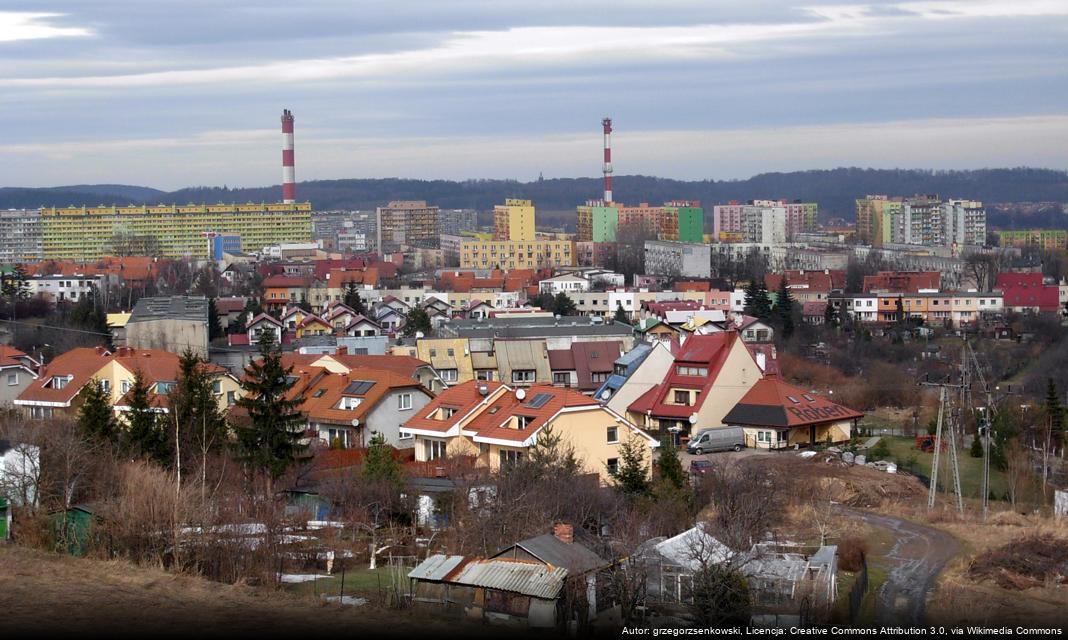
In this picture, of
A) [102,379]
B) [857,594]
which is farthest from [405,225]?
[857,594]

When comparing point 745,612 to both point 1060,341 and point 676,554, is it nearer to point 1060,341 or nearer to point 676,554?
point 676,554

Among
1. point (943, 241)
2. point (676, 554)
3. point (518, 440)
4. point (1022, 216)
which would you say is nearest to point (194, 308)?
point (518, 440)

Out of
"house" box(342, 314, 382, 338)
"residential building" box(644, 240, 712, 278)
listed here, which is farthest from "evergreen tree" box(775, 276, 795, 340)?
"residential building" box(644, 240, 712, 278)

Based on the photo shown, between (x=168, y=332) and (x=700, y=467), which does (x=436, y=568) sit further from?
(x=168, y=332)

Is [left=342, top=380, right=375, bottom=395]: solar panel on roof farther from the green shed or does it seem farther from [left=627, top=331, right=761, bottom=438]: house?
the green shed

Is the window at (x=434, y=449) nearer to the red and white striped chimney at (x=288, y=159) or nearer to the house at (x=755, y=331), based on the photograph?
the house at (x=755, y=331)
